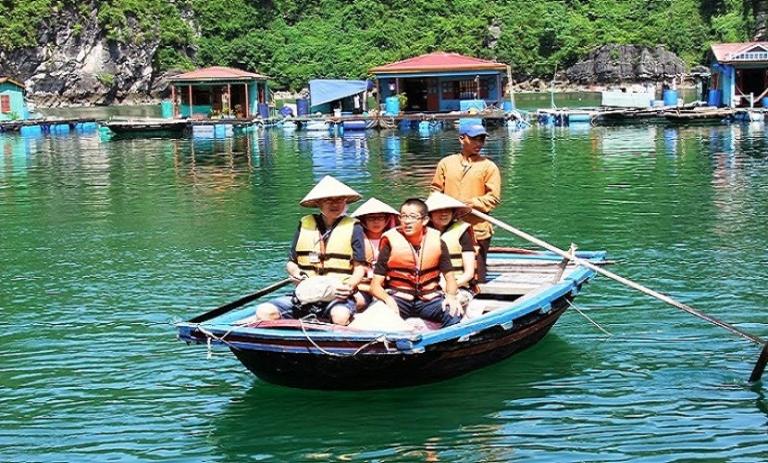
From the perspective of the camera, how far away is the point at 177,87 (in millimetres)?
57219

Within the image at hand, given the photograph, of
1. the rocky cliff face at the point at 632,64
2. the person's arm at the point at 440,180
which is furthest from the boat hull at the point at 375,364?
the rocky cliff face at the point at 632,64

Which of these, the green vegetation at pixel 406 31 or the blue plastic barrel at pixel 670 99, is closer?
the blue plastic barrel at pixel 670 99

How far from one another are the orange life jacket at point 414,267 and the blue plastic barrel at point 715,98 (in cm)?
4642

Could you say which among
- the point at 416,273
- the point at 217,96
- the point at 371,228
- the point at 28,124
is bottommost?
the point at 416,273

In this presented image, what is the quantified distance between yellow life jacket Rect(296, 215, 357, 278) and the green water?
1103 mm

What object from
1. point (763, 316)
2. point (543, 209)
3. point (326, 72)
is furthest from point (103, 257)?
point (326, 72)

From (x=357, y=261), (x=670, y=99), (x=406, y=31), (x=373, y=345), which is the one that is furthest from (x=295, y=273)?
(x=406, y=31)

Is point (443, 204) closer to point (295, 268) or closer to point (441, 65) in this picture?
point (295, 268)

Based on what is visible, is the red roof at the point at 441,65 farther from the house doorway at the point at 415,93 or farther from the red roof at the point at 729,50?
the red roof at the point at 729,50

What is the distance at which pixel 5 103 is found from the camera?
58.2 meters

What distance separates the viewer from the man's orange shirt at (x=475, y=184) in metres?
10.5

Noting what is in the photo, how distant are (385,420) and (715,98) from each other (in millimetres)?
47697

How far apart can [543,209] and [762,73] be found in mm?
35417

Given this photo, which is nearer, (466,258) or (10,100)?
(466,258)
